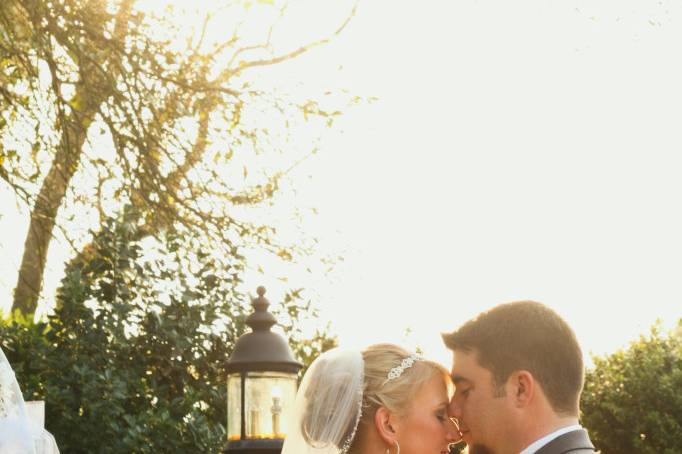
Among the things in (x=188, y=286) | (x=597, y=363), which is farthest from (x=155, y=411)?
(x=597, y=363)

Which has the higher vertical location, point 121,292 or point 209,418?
point 121,292

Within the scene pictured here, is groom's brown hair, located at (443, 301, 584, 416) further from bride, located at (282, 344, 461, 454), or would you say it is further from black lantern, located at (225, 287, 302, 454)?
black lantern, located at (225, 287, 302, 454)

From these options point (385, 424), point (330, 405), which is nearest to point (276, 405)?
point (330, 405)

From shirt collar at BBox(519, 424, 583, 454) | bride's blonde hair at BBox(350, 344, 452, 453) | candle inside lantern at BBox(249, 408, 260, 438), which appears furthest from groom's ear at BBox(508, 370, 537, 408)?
candle inside lantern at BBox(249, 408, 260, 438)

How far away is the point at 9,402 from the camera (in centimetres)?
492

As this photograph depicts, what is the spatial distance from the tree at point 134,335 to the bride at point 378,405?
14.1 ft

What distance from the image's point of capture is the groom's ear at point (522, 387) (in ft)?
14.5

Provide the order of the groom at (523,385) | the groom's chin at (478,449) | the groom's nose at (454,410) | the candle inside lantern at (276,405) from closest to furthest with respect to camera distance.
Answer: the groom at (523,385)
the groom's chin at (478,449)
the groom's nose at (454,410)
the candle inside lantern at (276,405)

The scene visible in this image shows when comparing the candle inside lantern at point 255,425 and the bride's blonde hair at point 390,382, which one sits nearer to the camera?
the bride's blonde hair at point 390,382

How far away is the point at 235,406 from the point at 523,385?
2587mm

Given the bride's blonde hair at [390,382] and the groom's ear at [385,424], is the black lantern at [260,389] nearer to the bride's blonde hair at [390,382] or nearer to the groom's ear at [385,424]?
the bride's blonde hair at [390,382]

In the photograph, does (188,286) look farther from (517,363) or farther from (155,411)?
(517,363)

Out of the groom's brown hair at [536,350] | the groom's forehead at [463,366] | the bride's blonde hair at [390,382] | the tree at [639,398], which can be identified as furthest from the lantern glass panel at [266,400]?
the tree at [639,398]

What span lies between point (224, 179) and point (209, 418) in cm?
203
